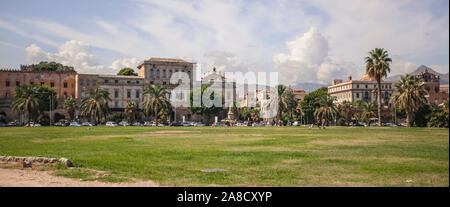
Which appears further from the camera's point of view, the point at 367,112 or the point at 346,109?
the point at 346,109

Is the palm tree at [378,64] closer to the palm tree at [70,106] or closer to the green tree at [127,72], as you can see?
the palm tree at [70,106]

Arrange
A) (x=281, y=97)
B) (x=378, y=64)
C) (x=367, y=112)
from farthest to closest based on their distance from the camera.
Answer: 1. (x=367, y=112)
2. (x=281, y=97)
3. (x=378, y=64)

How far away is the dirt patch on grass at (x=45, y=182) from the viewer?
1241 centimetres

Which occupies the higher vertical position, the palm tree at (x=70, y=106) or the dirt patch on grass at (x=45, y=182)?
the palm tree at (x=70, y=106)

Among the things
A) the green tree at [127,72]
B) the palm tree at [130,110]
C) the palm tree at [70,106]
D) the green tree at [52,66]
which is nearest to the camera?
the palm tree at [70,106]

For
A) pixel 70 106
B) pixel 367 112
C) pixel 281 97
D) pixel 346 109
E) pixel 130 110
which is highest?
pixel 281 97

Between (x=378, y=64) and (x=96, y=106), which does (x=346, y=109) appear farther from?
(x=96, y=106)

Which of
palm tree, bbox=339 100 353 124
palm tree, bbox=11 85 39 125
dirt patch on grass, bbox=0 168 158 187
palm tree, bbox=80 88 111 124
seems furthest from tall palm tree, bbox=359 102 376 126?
dirt patch on grass, bbox=0 168 158 187

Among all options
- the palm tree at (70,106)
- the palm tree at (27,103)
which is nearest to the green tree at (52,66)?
the palm tree at (70,106)

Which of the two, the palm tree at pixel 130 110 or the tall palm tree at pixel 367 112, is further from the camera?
the palm tree at pixel 130 110

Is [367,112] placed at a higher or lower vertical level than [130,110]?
lower

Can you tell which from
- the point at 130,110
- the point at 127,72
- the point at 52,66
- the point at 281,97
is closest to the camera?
the point at 281,97

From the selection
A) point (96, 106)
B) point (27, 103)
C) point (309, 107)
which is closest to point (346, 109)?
point (309, 107)

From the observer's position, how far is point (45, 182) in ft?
42.3
